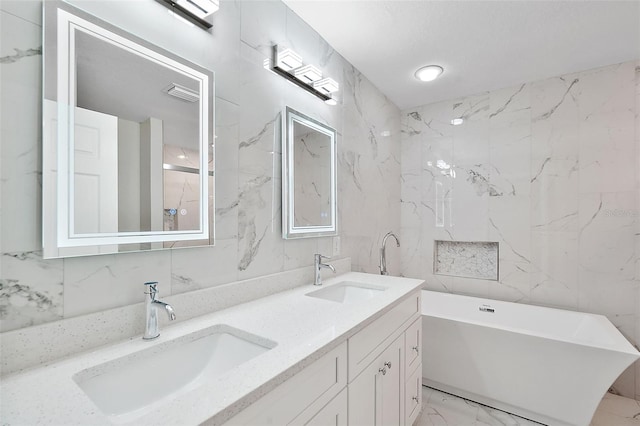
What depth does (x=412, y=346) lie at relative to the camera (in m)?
1.73

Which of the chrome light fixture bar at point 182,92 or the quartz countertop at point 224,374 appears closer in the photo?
the quartz countertop at point 224,374

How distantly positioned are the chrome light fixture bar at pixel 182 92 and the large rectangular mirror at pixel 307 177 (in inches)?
21.7

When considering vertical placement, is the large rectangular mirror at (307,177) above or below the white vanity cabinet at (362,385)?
above

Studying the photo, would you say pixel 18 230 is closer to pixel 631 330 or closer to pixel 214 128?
pixel 214 128

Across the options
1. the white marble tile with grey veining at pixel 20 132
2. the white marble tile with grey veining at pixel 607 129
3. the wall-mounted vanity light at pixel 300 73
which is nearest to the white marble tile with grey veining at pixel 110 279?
the white marble tile with grey veining at pixel 20 132

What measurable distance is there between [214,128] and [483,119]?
2.69 metres

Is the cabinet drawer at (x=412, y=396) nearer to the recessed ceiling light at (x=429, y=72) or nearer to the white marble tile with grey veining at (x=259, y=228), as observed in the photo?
the white marble tile with grey veining at (x=259, y=228)

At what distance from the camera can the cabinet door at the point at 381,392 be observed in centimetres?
116

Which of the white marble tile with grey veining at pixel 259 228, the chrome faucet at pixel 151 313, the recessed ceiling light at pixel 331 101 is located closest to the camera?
the chrome faucet at pixel 151 313

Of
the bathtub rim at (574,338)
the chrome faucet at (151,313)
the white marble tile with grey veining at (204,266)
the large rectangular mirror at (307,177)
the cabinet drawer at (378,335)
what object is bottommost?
the bathtub rim at (574,338)

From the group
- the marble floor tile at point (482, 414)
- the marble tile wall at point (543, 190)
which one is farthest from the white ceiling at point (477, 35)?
the marble floor tile at point (482, 414)

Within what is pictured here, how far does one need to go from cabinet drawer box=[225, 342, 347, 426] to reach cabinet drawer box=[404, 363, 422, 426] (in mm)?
809

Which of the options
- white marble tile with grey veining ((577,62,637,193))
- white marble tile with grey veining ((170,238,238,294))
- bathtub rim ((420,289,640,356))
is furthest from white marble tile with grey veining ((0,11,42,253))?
white marble tile with grey veining ((577,62,637,193))

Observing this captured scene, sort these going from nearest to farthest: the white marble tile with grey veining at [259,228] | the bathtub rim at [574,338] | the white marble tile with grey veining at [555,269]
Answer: the white marble tile with grey veining at [259,228] → the bathtub rim at [574,338] → the white marble tile with grey veining at [555,269]
